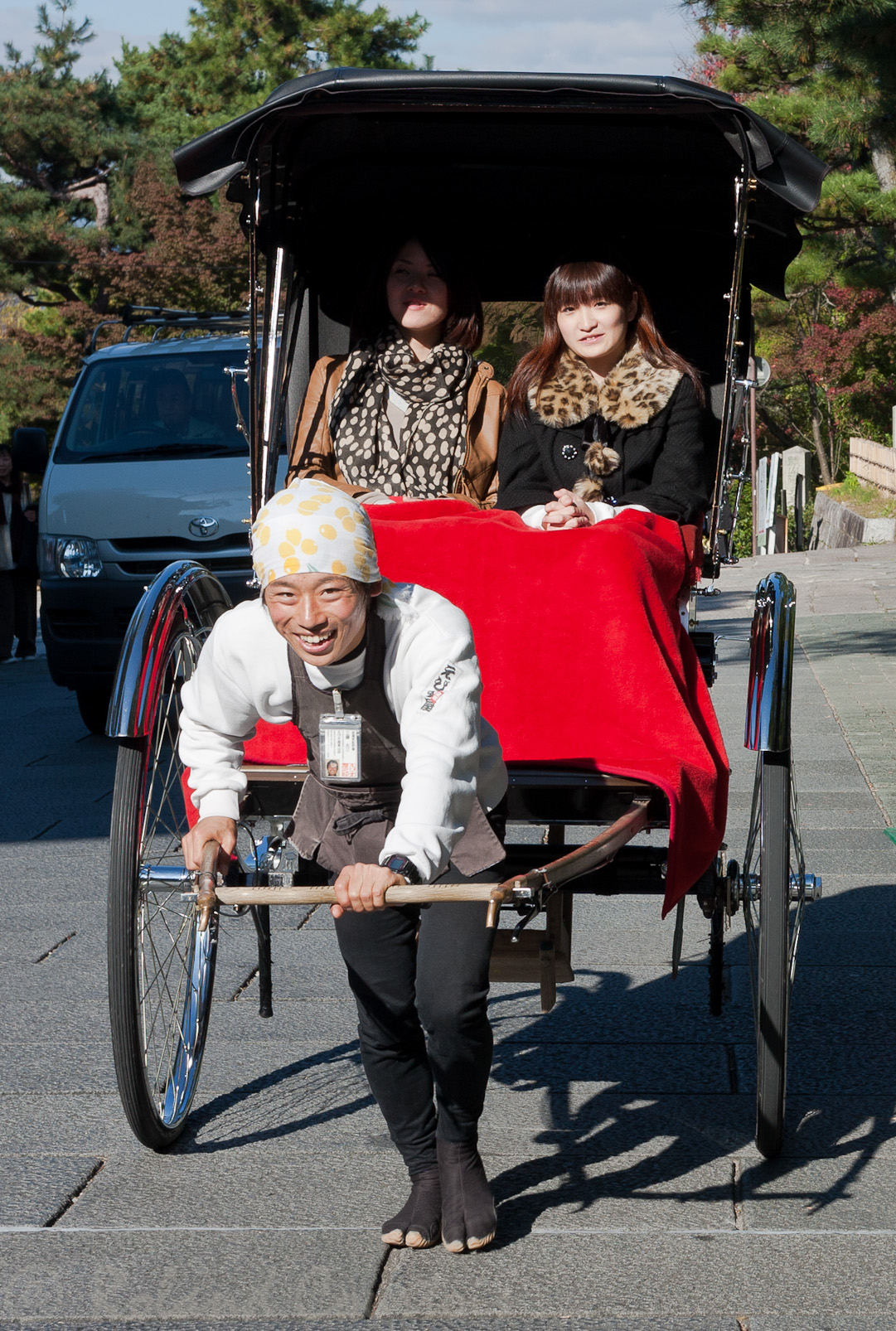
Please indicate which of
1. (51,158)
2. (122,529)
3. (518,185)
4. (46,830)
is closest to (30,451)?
(122,529)

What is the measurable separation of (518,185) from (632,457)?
51.2 inches

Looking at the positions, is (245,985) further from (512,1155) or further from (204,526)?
(204,526)

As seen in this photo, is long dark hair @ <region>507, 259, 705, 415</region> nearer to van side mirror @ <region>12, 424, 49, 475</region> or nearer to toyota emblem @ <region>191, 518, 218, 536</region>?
toyota emblem @ <region>191, 518, 218, 536</region>

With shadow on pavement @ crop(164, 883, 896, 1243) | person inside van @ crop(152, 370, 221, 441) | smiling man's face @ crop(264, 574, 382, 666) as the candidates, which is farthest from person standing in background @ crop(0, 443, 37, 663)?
smiling man's face @ crop(264, 574, 382, 666)

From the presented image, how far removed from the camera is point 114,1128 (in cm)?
338

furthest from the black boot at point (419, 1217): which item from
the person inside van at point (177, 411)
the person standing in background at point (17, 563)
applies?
the person standing in background at point (17, 563)

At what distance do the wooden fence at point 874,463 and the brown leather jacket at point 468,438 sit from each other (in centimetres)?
1640

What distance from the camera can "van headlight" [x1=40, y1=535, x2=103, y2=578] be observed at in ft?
27.5

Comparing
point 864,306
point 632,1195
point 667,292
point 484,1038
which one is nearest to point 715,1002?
point 632,1195

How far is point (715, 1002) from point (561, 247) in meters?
2.61

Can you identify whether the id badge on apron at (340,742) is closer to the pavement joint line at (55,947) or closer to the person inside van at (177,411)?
the pavement joint line at (55,947)

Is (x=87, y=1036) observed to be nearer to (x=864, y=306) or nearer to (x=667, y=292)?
(x=667, y=292)

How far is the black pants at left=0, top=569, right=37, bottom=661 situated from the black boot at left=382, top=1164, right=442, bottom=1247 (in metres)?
9.96

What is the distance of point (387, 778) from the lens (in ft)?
9.32
